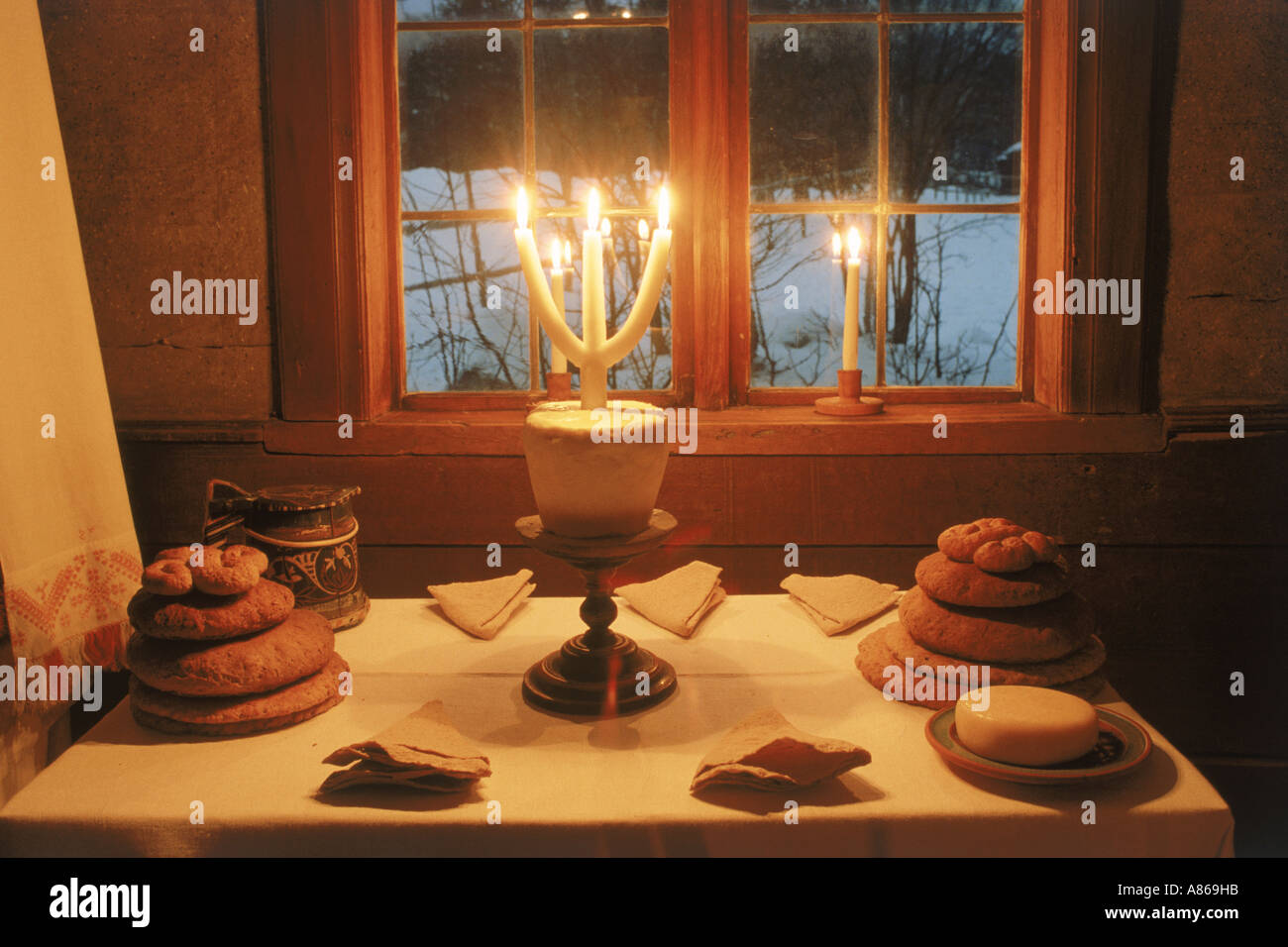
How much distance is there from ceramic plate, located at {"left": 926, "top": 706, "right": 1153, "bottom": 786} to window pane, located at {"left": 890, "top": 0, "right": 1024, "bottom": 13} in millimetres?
1800

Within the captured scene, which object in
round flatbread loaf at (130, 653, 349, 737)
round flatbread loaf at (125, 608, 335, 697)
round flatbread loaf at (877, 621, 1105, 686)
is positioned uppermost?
round flatbread loaf at (125, 608, 335, 697)

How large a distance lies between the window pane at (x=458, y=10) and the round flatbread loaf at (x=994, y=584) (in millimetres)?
1777

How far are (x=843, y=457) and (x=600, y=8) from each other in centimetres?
124

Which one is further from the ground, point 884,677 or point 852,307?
point 852,307

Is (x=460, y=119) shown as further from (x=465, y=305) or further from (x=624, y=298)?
(x=624, y=298)

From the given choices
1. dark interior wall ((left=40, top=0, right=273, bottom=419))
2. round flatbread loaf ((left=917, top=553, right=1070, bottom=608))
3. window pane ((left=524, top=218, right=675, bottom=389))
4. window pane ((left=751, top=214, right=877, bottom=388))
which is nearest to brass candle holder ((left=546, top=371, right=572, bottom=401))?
window pane ((left=524, top=218, right=675, bottom=389))

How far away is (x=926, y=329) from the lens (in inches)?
93.6

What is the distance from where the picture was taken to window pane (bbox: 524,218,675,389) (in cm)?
235

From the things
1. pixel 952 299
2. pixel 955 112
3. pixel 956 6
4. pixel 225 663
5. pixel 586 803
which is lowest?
pixel 586 803

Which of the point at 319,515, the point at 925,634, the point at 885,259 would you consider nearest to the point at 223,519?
the point at 319,515

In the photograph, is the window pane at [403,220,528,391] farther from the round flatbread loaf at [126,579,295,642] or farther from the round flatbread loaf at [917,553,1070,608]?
the round flatbread loaf at [917,553,1070,608]

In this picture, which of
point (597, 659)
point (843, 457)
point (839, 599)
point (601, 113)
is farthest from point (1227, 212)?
point (597, 659)

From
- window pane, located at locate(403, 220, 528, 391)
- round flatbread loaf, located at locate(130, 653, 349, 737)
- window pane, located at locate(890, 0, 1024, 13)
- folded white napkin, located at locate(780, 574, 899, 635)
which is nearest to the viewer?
round flatbread loaf, located at locate(130, 653, 349, 737)

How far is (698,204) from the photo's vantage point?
2.24 m
